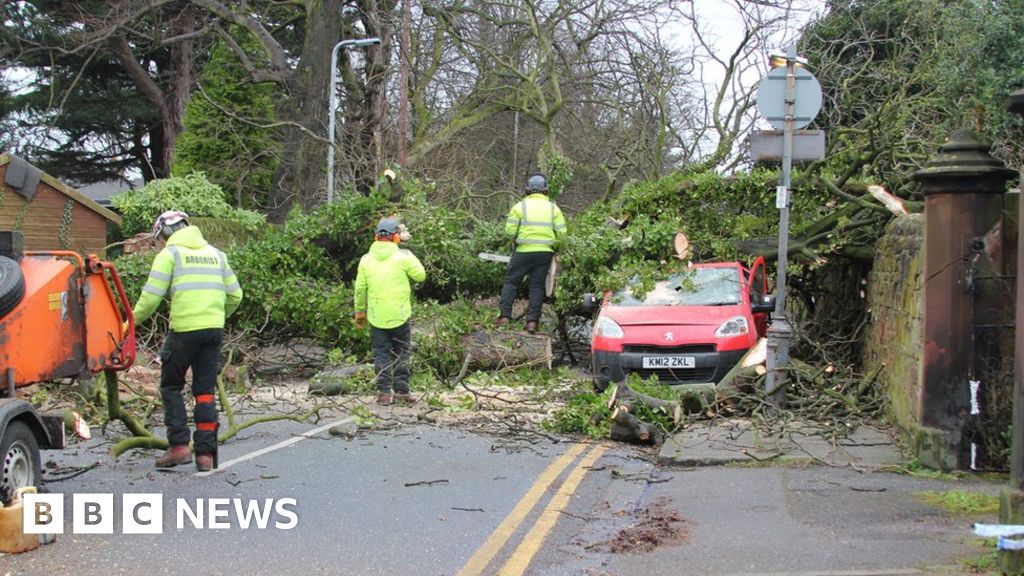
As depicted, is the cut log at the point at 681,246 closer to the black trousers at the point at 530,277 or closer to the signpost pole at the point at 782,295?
the black trousers at the point at 530,277

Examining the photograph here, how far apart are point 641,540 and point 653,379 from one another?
458 cm

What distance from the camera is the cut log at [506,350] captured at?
13.3m

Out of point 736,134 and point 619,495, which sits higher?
point 736,134

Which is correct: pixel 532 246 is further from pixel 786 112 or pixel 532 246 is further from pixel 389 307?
pixel 786 112

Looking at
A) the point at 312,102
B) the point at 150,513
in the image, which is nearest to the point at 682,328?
the point at 150,513

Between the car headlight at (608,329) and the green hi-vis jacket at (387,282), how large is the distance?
2.07 meters

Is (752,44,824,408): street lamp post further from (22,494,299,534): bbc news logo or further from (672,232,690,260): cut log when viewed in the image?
(22,494,299,534): bbc news logo

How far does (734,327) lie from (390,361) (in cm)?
386

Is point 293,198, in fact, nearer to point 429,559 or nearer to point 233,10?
point 233,10

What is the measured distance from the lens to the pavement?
8453 mm

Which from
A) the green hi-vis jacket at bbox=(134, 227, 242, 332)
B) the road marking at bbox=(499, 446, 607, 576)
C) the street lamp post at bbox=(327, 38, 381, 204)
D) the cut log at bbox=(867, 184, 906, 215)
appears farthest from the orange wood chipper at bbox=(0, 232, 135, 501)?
the street lamp post at bbox=(327, 38, 381, 204)

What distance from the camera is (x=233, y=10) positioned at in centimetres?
2527

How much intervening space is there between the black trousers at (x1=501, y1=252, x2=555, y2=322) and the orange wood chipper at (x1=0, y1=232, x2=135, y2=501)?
668cm

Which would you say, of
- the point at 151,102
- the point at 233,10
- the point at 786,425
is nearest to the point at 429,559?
the point at 786,425
